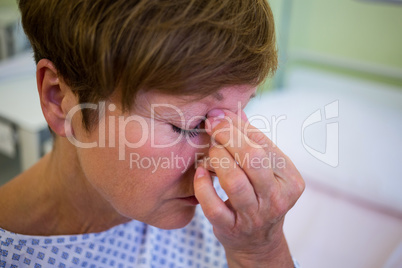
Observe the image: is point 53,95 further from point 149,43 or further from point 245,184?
point 245,184

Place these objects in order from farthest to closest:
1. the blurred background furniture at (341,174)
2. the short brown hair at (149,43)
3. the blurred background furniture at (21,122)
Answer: the blurred background furniture at (21,122)
the blurred background furniture at (341,174)
the short brown hair at (149,43)

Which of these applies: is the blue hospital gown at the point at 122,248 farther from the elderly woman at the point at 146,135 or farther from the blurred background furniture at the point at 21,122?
the blurred background furniture at the point at 21,122

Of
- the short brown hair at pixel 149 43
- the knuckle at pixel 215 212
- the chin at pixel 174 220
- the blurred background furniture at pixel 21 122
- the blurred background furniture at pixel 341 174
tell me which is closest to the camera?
the short brown hair at pixel 149 43

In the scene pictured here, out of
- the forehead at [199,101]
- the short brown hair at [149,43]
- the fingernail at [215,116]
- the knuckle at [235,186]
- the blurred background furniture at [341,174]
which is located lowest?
the blurred background furniture at [341,174]

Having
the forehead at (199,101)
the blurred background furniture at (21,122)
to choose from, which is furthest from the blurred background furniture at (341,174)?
the blurred background furniture at (21,122)

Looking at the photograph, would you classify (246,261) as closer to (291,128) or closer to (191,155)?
(191,155)

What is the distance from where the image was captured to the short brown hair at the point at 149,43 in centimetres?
59

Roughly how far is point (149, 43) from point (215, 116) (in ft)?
0.59

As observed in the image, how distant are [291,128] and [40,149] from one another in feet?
3.23

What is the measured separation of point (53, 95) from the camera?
730 mm

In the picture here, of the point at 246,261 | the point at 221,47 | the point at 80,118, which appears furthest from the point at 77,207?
the point at 221,47

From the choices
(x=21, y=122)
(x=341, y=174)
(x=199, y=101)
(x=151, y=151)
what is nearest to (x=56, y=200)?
(x=151, y=151)

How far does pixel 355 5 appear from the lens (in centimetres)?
191

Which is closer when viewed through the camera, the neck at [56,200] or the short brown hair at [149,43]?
the short brown hair at [149,43]
